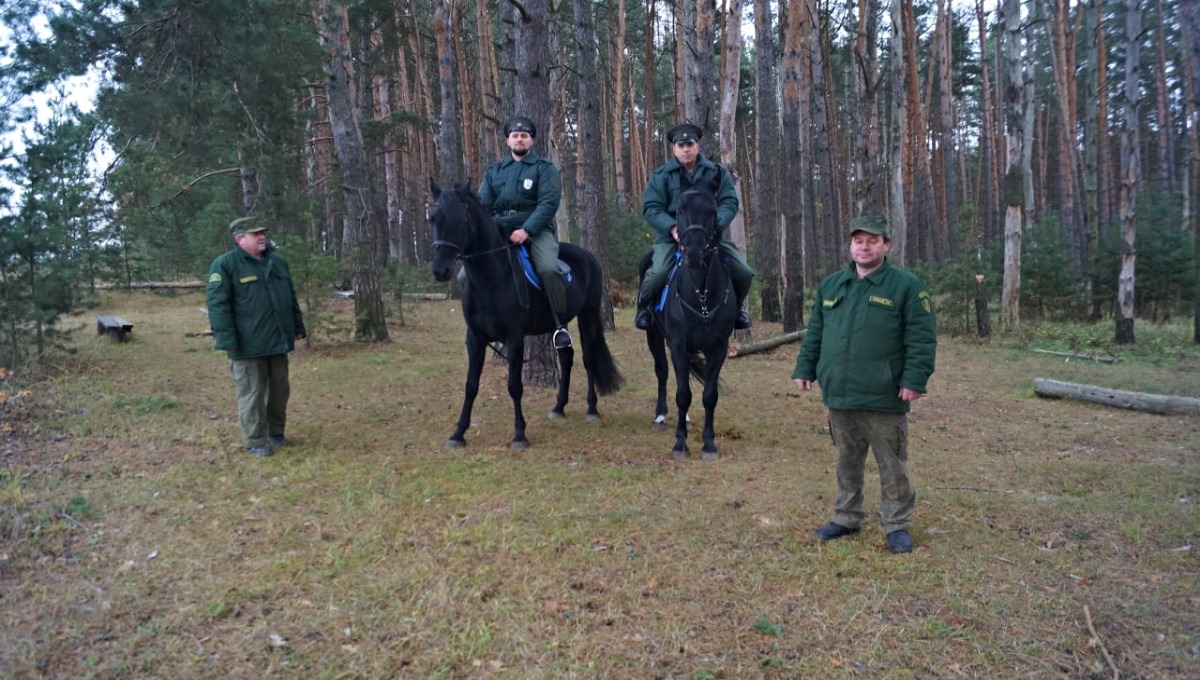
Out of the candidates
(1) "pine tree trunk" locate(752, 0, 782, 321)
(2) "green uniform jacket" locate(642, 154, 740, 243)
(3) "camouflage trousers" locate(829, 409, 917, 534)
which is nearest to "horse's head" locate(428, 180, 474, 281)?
(2) "green uniform jacket" locate(642, 154, 740, 243)

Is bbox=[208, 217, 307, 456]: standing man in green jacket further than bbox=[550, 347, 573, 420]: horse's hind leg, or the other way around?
bbox=[550, 347, 573, 420]: horse's hind leg

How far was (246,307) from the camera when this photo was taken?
6594 millimetres

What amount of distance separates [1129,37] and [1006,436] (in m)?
10.5

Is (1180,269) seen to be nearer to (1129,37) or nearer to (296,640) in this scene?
(1129,37)

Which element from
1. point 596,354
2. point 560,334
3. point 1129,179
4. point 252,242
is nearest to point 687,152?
point 560,334

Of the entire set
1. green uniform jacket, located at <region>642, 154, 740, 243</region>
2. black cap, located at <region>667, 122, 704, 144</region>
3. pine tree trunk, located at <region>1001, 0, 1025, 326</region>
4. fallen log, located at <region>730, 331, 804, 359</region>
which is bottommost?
fallen log, located at <region>730, 331, 804, 359</region>

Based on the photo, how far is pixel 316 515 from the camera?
506cm

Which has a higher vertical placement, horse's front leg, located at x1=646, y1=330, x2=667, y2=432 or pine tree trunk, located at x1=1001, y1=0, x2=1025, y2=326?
pine tree trunk, located at x1=1001, y1=0, x2=1025, y2=326

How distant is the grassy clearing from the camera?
3.38 m

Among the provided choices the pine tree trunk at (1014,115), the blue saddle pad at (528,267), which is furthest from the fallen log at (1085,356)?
the blue saddle pad at (528,267)

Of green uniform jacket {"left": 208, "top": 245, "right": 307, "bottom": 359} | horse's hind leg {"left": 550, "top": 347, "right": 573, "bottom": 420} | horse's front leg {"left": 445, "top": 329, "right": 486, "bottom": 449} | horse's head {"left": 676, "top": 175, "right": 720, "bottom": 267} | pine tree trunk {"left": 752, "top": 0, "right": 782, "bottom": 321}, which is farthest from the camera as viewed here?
pine tree trunk {"left": 752, "top": 0, "right": 782, "bottom": 321}

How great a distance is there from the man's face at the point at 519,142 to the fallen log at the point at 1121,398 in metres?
7.54

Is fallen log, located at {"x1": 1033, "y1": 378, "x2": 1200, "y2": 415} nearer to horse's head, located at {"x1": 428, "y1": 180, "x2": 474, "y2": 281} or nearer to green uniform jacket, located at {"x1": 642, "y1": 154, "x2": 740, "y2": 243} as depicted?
green uniform jacket, located at {"x1": 642, "y1": 154, "x2": 740, "y2": 243}

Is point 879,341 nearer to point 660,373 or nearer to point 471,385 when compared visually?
point 660,373
